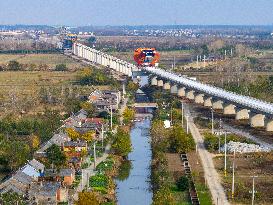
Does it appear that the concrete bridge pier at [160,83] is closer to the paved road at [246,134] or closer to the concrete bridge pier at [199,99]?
the concrete bridge pier at [199,99]

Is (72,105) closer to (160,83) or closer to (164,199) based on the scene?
(160,83)

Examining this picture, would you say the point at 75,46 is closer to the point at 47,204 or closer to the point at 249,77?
the point at 249,77

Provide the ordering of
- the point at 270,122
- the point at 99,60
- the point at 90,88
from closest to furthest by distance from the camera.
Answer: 1. the point at 270,122
2. the point at 90,88
3. the point at 99,60

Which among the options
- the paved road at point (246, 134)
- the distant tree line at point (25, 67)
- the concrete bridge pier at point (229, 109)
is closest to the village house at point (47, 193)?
the paved road at point (246, 134)

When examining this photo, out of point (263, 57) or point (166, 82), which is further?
point (263, 57)

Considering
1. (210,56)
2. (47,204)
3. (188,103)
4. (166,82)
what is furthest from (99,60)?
(47,204)

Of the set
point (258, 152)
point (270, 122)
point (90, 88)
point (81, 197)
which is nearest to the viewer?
point (81, 197)

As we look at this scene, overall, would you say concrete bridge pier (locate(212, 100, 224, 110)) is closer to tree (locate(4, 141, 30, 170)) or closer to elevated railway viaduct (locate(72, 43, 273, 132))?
elevated railway viaduct (locate(72, 43, 273, 132))
